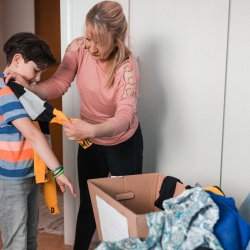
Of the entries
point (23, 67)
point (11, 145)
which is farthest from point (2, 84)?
point (11, 145)

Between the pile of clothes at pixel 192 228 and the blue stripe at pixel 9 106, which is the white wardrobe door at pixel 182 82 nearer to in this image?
the blue stripe at pixel 9 106

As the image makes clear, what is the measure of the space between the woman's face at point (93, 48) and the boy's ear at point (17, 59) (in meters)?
0.30

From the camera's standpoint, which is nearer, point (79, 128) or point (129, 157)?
point (79, 128)

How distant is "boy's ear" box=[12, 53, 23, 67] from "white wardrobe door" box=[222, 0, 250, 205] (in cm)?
118

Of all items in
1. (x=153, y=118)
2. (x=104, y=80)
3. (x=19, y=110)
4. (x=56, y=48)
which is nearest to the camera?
(x=19, y=110)

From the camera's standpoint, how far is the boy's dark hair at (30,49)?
4.97ft

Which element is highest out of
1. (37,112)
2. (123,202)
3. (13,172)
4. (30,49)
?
(30,49)

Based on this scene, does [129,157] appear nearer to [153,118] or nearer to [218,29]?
[153,118]

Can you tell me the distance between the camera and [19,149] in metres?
1.45

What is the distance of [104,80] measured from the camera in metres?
1.72

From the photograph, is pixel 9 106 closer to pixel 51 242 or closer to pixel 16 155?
pixel 16 155

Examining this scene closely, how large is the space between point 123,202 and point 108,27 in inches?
28.7

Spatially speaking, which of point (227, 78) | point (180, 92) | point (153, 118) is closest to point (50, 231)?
point (153, 118)

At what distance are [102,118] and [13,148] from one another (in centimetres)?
49
